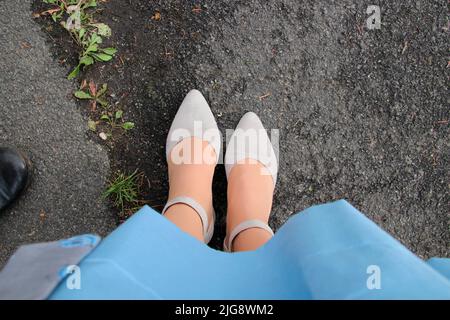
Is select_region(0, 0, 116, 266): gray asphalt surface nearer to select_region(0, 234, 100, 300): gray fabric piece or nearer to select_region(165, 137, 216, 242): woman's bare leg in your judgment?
select_region(165, 137, 216, 242): woman's bare leg

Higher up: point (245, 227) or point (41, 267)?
point (41, 267)

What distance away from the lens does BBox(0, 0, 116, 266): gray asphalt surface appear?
154 centimetres

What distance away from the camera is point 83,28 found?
154 cm

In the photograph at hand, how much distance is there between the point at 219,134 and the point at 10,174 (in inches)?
28.5

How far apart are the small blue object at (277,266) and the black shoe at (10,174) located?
68cm

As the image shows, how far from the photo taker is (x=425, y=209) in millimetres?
1636

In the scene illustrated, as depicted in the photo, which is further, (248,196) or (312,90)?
(312,90)

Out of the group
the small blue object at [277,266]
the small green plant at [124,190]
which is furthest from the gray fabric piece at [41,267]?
the small green plant at [124,190]

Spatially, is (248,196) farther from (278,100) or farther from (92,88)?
(92,88)

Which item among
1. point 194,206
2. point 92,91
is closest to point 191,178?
point 194,206

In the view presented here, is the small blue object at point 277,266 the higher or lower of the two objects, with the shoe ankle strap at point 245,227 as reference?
higher

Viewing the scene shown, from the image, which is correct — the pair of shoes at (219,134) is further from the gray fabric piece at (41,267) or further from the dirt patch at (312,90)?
the gray fabric piece at (41,267)

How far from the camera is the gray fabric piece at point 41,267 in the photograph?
0.82 meters
